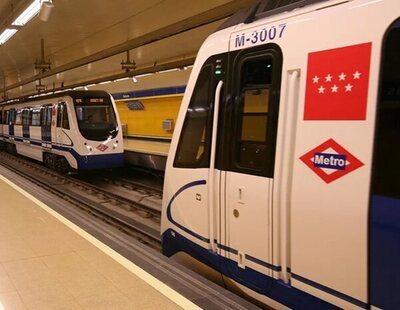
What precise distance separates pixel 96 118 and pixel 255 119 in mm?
10667

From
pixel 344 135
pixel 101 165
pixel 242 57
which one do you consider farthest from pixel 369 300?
pixel 101 165

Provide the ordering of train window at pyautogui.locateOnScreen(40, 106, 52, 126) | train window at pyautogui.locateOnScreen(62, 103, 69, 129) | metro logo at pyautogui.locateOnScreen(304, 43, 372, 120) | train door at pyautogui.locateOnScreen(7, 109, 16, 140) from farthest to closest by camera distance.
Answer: train door at pyautogui.locateOnScreen(7, 109, 16, 140) < train window at pyautogui.locateOnScreen(40, 106, 52, 126) < train window at pyautogui.locateOnScreen(62, 103, 69, 129) < metro logo at pyautogui.locateOnScreen(304, 43, 372, 120)

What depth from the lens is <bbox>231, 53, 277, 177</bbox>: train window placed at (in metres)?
3.27

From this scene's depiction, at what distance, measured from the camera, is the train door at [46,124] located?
1465 cm

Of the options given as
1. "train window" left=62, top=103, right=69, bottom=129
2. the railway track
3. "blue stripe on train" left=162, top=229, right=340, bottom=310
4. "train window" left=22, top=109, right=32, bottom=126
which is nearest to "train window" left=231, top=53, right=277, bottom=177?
"blue stripe on train" left=162, top=229, right=340, bottom=310

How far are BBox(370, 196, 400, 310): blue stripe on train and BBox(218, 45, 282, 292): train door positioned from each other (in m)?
0.87

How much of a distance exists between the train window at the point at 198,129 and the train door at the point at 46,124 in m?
11.3

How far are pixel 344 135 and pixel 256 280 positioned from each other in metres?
1.46

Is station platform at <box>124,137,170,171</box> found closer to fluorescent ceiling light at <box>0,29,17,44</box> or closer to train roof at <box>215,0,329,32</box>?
fluorescent ceiling light at <box>0,29,17,44</box>

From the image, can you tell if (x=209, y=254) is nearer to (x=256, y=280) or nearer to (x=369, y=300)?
(x=256, y=280)

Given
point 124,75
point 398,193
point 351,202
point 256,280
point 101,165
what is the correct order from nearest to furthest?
point 398,193, point 351,202, point 256,280, point 101,165, point 124,75

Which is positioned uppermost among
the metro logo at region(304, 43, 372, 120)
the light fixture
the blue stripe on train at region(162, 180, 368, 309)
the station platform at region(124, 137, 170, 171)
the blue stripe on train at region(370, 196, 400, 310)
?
the light fixture

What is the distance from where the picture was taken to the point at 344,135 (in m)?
2.67

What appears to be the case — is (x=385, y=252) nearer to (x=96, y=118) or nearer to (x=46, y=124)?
(x=96, y=118)
